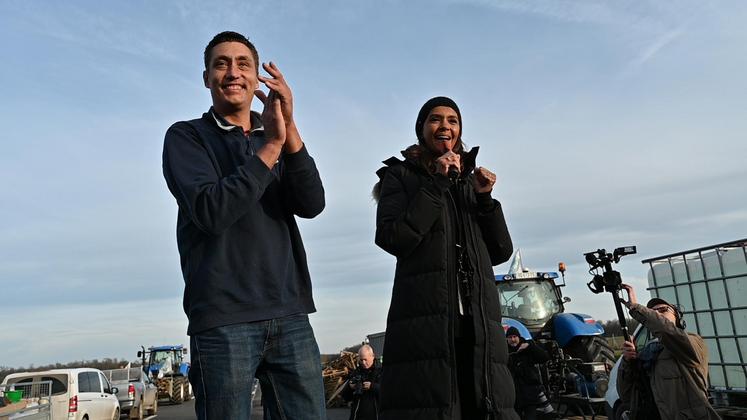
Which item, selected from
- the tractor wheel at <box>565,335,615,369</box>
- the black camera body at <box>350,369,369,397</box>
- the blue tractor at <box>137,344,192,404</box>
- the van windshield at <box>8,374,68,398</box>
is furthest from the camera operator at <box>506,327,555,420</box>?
the blue tractor at <box>137,344,192,404</box>

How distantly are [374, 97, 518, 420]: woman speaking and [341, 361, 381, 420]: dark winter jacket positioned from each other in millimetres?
4852

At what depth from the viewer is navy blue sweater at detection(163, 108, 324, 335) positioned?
76.5 inches

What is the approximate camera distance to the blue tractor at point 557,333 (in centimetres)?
996

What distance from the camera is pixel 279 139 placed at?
6.79 ft

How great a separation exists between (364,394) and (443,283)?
5.24 m

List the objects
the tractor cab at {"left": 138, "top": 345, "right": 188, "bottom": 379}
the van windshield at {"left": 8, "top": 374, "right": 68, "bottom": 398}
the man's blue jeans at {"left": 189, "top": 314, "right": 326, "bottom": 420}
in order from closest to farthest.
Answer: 1. the man's blue jeans at {"left": 189, "top": 314, "right": 326, "bottom": 420}
2. the van windshield at {"left": 8, "top": 374, "right": 68, "bottom": 398}
3. the tractor cab at {"left": 138, "top": 345, "right": 188, "bottom": 379}

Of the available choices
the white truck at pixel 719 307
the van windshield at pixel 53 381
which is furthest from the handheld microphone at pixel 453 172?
the van windshield at pixel 53 381

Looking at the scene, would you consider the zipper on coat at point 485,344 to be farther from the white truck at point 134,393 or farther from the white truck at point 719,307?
the white truck at point 134,393

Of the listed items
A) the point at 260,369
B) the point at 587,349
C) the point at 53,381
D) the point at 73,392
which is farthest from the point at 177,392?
the point at 260,369

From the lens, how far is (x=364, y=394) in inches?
302

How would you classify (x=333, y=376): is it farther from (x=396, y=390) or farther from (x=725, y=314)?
(x=396, y=390)

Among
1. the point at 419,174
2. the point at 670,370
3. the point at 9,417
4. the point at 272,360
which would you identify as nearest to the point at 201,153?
the point at 272,360

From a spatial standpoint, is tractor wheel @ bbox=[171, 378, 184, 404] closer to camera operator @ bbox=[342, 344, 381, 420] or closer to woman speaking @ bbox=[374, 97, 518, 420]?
camera operator @ bbox=[342, 344, 381, 420]

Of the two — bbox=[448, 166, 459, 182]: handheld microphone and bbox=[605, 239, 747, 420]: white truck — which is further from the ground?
bbox=[448, 166, 459, 182]: handheld microphone
